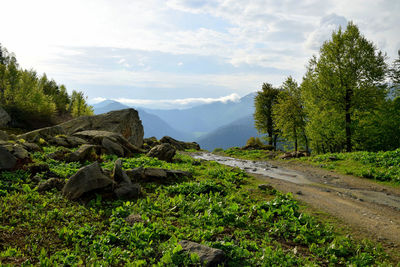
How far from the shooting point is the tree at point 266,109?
194 feet

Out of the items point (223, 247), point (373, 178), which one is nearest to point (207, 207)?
point (223, 247)

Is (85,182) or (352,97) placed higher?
(352,97)

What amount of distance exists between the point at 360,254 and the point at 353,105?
96.7 ft

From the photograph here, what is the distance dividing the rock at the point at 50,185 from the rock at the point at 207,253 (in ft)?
26.5

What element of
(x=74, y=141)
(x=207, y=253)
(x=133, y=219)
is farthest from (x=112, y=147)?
(x=207, y=253)

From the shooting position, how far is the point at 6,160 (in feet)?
42.4

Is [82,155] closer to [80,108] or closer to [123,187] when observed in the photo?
[123,187]

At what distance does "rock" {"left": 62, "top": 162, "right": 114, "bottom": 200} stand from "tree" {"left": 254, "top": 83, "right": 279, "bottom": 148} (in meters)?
52.6

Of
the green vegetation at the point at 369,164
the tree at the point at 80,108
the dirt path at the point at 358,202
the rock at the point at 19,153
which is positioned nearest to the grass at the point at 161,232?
the dirt path at the point at 358,202

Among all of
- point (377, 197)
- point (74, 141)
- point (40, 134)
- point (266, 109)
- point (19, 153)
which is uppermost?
point (266, 109)

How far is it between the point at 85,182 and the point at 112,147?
13.0 meters

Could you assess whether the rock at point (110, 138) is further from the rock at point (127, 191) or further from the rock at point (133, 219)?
the rock at point (133, 219)

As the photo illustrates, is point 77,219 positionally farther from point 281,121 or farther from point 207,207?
point 281,121

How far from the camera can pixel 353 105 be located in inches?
1219
